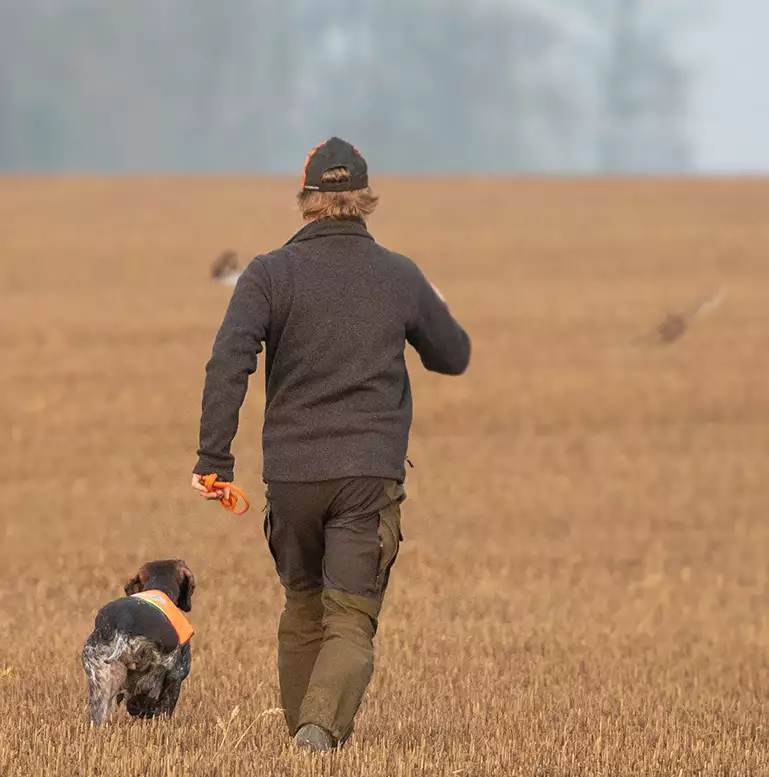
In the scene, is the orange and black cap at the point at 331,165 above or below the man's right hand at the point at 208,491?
above

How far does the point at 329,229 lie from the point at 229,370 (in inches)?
26.7

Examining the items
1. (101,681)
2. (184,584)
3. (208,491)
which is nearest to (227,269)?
(184,584)

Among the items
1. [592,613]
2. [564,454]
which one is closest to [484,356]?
[564,454]

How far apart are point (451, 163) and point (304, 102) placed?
14540 mm

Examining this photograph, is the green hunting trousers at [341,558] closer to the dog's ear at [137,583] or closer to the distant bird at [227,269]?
the dog's ear at [137,583]

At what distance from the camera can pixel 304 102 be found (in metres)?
128

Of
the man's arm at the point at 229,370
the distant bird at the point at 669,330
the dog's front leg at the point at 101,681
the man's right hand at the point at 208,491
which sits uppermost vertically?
the distant bird at the point at 669,330

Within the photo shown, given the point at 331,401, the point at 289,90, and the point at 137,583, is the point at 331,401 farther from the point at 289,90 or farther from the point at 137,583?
the point at 289,90

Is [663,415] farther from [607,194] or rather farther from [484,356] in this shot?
[607,194]

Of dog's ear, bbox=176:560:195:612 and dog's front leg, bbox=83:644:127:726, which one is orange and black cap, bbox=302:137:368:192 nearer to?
dog's ear, bbox=176:560:195:612

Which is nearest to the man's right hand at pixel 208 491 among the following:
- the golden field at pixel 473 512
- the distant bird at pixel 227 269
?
the golden field at pixel 473 512

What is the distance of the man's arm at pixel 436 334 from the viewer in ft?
20.7

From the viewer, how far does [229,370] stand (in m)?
6.01

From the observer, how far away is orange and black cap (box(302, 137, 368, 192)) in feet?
20.3
